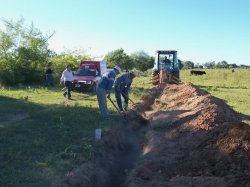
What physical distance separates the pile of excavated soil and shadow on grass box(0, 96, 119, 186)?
1.46 m

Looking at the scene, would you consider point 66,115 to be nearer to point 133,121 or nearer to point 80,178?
point 133,121

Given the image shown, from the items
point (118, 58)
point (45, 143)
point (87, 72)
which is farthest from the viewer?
point (118, 58)

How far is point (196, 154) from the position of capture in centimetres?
894

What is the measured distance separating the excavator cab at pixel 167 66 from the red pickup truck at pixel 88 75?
4498 millimetres

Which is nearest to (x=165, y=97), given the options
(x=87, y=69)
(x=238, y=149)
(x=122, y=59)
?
(x=87, y=69)

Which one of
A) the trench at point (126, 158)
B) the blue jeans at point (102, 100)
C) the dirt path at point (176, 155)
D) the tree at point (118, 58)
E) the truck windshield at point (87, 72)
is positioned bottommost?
the trench at point (126, 158)

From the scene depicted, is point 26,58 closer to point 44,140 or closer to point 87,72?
point 87,72

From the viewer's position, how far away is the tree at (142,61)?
3337 inches

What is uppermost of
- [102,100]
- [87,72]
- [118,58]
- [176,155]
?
[118,58]

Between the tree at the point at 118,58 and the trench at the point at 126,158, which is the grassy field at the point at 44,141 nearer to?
the trench at the point at 126,158

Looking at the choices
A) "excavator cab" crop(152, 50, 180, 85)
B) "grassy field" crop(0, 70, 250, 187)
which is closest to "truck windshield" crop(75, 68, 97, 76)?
"excavator cab" crop(152, 50, 180, 85)

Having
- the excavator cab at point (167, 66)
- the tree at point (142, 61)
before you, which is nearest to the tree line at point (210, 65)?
the tree at point (142, 61)

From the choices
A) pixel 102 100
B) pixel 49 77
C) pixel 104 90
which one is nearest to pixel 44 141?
pixel 102 100

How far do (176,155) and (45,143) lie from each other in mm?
3085
